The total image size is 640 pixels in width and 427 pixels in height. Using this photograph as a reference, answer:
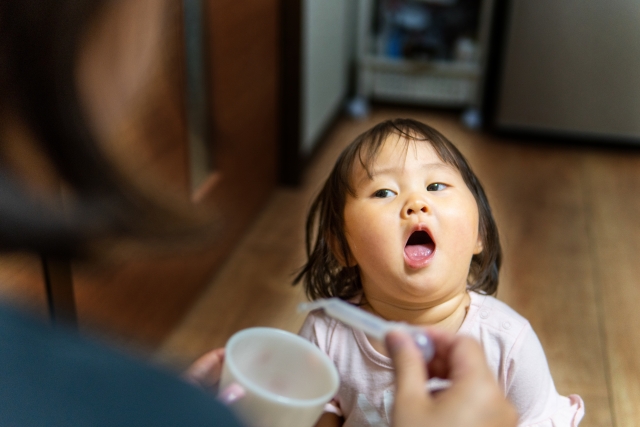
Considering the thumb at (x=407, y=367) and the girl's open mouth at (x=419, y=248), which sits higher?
the thumb at (x=407, y=367)

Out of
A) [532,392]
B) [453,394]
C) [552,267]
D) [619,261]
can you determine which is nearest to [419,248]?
[532,392]

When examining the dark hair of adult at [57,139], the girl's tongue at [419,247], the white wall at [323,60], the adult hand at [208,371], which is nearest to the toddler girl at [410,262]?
the girl's tongue at [419,247]

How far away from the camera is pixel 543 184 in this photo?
2.31 meters

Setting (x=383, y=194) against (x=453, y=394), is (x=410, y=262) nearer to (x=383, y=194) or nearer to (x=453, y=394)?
(x=383, y=194)

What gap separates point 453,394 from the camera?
0.43 m

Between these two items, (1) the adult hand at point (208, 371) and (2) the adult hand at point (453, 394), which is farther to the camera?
(1) the adult hand at point (208, 371)

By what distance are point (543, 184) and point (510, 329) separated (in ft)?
5.35

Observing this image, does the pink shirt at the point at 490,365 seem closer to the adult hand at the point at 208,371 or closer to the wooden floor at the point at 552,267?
the adult hand at the point at 208,371

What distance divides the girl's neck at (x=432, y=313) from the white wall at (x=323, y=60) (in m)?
1.41

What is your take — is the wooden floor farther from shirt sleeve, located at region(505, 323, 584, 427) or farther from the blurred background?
shirt sleeve, located at region(505, 323, 584, 427)

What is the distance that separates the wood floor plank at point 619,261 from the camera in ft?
4.34

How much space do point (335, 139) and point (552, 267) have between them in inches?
44.1

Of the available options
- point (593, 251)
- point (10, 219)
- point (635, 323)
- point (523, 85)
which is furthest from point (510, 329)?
point (523, 85)

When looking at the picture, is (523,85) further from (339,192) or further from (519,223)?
(339,192)
